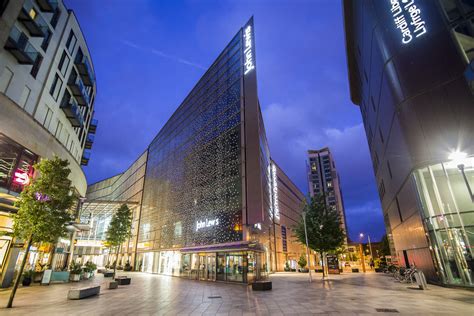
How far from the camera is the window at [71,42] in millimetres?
27828

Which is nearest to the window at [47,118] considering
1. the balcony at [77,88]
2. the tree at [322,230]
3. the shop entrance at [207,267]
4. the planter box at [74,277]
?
the balcony at [77,88]

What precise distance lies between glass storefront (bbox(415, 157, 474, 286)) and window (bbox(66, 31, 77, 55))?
36951mm

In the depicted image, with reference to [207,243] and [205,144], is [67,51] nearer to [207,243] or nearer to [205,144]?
[205,144]

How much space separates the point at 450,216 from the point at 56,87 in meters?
36.6

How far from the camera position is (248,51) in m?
34.3

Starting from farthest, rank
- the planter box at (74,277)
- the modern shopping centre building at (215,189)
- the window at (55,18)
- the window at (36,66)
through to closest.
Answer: the modern shopping centre building at (215,189), the planter box at (74,277), the window at (55,18), the window at (36,66)

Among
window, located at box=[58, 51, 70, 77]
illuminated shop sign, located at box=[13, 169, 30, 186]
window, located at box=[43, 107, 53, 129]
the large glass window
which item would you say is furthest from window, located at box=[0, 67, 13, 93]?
window, located at box=[58, 51, 70, 77]

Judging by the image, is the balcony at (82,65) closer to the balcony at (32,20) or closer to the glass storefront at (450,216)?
the balcony at (32,20)

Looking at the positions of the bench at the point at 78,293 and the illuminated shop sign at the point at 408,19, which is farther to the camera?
the illuminated shop sign at the point at 408,19

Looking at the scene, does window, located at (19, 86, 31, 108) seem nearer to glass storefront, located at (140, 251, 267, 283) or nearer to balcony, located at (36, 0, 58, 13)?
balcony, located at (36, 0, 58, 13)

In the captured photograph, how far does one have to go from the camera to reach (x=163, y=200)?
48469mm

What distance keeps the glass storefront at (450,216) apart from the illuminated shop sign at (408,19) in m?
10.4

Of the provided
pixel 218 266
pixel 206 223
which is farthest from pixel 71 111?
pixel 218 266

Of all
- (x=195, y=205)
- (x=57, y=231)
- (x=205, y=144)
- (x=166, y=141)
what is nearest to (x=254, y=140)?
(x=205, y=144)
